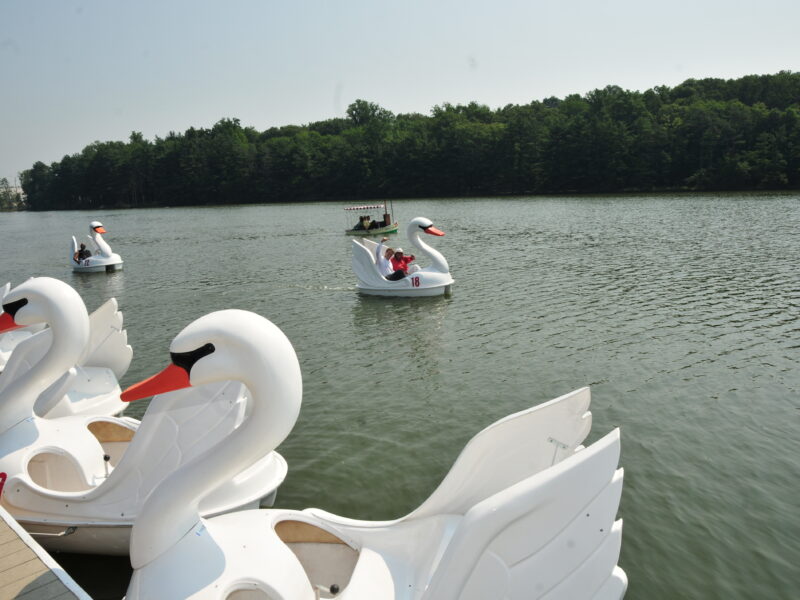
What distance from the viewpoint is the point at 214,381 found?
3273 millimetres

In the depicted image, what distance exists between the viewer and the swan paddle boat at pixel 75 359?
5.39 metres

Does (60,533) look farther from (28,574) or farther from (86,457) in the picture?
(28,574)

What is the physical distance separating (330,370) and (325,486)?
11.3ft

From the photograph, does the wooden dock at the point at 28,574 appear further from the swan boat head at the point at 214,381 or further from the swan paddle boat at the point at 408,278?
the swan paddle boat at the point at 408,278

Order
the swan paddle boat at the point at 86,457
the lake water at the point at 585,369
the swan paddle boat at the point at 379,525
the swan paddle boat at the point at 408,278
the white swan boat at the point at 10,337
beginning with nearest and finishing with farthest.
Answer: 1. the swan paddle boat at the point at 379,525
2. the swan paddle boat at the point at 86,457
3. the lake water at the point at 585,369
4. the white swan boat at the point at 10,337
5. the swan paddle boat at the point at 408,278

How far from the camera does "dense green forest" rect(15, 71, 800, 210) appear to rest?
2031 inches

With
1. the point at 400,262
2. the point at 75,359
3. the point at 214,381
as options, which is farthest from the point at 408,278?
the point at 214,381

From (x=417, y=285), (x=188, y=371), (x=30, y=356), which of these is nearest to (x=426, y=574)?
(x=188, y=371)

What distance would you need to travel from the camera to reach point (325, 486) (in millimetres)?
5945

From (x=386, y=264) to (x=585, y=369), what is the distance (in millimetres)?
7030

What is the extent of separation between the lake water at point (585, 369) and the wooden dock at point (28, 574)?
1.09 metres

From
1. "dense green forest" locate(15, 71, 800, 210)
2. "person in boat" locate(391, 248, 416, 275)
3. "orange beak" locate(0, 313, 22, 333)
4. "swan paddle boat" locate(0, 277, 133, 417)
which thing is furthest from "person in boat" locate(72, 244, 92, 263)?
"dense green forest" locate(15, 71, 800, 210)

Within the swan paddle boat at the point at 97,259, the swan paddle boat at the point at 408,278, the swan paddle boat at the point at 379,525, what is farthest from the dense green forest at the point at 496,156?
the swan paddle boat at the point at 379,525

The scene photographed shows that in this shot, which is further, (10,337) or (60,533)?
(10,337)
